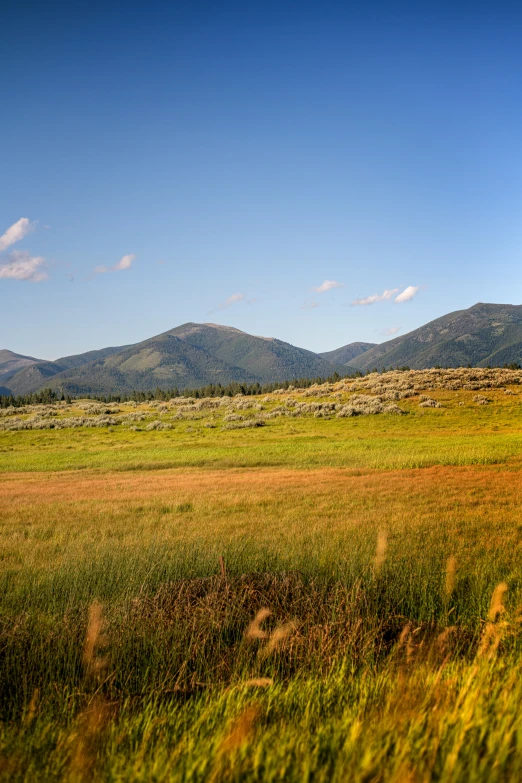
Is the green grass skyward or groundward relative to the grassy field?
groundward

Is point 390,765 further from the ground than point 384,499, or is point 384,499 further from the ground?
point 390,765

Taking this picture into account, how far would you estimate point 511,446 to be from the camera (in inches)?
1361

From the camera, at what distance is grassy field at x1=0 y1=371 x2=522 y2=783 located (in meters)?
3.12

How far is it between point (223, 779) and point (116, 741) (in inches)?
41.1

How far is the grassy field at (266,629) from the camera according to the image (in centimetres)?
312

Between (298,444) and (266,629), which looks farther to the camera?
(298,444)

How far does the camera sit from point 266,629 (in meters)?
6.36

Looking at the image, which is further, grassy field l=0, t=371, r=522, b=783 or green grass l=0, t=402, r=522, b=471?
green grass l=0, t=402, r=522, b=471

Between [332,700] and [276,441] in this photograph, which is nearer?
[332,700]

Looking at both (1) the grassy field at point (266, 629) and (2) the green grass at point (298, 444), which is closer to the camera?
(1) the grassy field at point (266, 629)

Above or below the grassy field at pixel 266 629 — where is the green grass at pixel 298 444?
below

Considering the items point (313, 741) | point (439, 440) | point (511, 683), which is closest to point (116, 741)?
point (313, 741)

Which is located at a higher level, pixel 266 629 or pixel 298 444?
pixel 266 629

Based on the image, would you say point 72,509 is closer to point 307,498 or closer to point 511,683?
point 307,498
